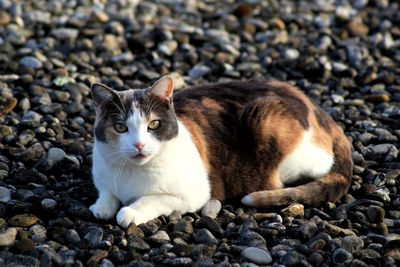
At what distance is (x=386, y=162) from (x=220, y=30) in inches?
155

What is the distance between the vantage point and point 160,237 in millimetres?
4734

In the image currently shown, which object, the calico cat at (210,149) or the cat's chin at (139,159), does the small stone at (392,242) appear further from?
the cat's chin at (139,159)

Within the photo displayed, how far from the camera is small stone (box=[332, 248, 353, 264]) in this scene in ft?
14.6

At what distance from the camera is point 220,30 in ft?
31.2

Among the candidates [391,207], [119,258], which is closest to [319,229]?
[391,207]

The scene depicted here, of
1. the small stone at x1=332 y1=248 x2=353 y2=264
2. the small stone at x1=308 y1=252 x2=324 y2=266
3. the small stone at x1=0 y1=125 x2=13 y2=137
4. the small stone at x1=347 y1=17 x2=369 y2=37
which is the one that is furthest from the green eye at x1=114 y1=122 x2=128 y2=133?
the small stone at x1=347 y1=17 x2=369 y2=37

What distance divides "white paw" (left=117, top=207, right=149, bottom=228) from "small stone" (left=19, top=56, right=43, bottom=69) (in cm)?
345

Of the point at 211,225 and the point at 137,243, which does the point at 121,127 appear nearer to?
the point at 137,243

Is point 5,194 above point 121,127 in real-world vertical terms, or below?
below

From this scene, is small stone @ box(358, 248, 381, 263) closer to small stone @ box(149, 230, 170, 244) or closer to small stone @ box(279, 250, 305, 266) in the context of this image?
small stone @ box(279, 250, 305, 266)

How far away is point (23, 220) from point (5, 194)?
0.49 m

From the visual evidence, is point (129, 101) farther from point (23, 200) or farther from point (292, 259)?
point (292, 259)

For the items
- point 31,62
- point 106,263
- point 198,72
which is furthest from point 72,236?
point 198,72

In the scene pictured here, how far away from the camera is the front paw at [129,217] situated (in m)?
4.84
